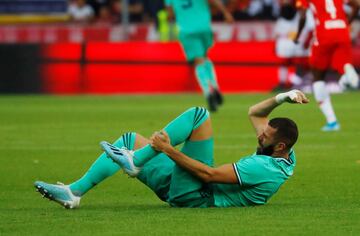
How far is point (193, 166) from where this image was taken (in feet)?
29.0

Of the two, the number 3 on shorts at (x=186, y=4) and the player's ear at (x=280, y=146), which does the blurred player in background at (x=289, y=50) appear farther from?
the player's ear at (x=280, y=146)

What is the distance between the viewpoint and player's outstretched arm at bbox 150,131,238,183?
28.9 feet

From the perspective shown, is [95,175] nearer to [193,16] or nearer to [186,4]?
[186,4]

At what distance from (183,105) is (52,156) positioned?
9186mm

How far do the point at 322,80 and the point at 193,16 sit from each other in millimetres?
5097

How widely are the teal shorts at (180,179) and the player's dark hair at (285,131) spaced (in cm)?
53

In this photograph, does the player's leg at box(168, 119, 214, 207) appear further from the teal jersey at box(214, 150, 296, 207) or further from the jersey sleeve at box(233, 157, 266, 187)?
the jersey sleeve at box(233, 157, 266, 187)

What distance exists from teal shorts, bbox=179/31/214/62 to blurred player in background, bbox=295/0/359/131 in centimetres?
408

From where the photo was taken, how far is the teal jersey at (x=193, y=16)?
70.8 feet

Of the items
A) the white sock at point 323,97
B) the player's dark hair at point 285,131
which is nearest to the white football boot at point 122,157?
the player's dark hair at point 285,131

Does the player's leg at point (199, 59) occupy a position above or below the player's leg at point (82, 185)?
below

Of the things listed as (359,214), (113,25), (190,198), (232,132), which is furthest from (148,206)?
(113,25)

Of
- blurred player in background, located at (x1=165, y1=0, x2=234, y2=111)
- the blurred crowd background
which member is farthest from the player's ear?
the blurred crowd background

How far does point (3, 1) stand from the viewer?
30.2 m
